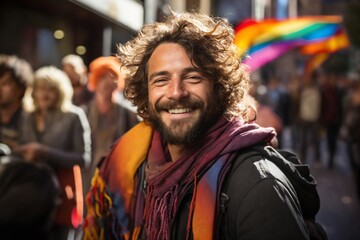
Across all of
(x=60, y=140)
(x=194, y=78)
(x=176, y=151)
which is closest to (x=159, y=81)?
(x=194, y=78)

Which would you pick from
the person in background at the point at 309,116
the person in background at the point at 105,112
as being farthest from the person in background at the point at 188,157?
the person in background at the point at 309,116

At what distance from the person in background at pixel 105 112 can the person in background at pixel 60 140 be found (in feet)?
0.32

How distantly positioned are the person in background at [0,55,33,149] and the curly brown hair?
1.38 metres

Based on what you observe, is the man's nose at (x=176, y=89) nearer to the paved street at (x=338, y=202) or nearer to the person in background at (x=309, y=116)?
the paved street at (x=338, y=202)

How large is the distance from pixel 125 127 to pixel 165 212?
1095 millimetres

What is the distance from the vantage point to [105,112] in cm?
295

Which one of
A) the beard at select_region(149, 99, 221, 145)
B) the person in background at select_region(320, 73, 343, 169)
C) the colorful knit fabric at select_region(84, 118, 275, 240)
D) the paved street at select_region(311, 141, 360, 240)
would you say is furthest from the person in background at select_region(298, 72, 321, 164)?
the beard at select_region(149, 99, 221, 145)

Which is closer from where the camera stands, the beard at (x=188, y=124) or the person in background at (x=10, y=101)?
the beard at (x=188, y=124)

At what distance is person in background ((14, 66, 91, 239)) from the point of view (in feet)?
10.0

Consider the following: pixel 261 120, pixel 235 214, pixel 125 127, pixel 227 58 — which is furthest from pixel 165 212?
pixel 261 120

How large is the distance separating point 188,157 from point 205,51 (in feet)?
1.40

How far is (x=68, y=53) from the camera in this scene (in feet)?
12.4

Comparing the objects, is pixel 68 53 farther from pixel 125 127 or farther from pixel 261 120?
pixel 261 120

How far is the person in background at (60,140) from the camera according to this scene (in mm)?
3051
